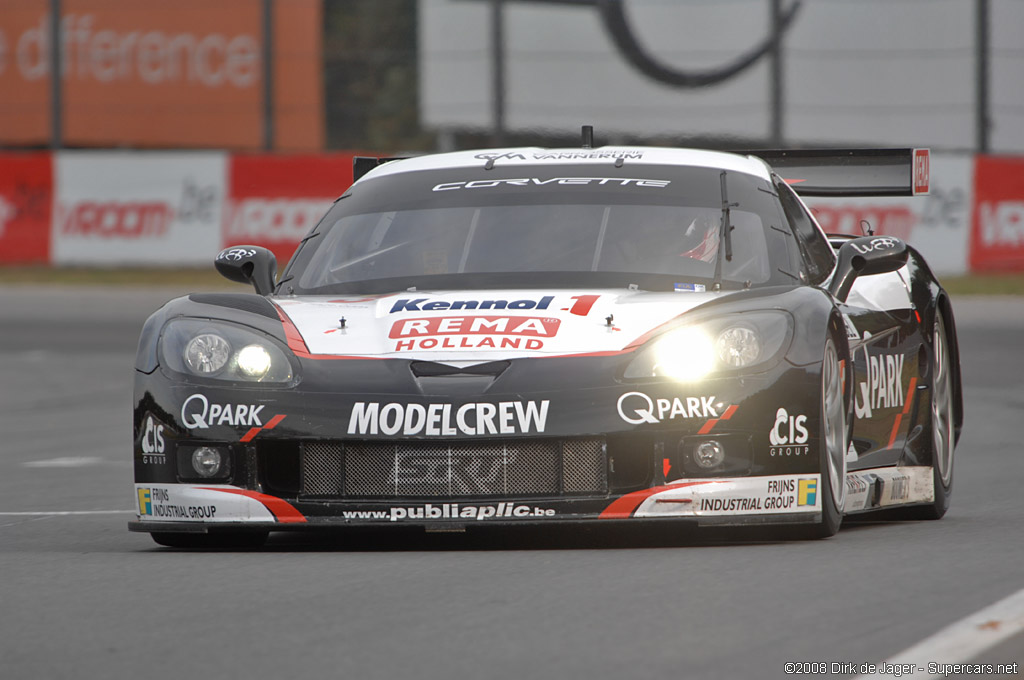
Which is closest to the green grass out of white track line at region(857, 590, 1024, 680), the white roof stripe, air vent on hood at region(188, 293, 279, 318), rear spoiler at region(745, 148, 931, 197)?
rear spoiler at region(745, 148, 931, 197)

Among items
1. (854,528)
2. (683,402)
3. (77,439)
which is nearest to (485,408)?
(683,402)

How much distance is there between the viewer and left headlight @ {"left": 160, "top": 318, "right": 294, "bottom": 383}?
5504mm

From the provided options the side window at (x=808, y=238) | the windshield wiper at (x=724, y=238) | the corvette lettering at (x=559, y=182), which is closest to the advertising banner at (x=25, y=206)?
the corvette lettering at (x=559, y=182)

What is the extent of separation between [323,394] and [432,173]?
5.66ft

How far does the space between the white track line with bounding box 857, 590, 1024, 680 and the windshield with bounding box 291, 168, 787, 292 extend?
203 cm

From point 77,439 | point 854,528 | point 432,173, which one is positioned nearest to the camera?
point 854,528

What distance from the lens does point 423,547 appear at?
562 centimetres

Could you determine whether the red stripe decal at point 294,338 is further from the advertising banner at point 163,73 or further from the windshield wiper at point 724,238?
the advertising banner at point 163,73

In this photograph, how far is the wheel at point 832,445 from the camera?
17.9 ft

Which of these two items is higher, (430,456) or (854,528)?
(430,456)

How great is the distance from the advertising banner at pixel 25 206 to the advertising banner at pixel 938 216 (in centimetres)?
934

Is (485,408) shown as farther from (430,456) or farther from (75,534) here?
(75,534)

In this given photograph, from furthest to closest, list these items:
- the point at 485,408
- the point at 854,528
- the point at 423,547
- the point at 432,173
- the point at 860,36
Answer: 1. the point at 860,36
2. the point at 432,173
3. the point at 854,528
4. the point at 423,547
5. the point at 485,408

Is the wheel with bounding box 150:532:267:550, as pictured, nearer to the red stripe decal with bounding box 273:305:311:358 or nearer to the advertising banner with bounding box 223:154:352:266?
the red stripe decal with bounding box 273:305:311:358
